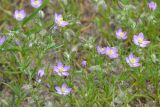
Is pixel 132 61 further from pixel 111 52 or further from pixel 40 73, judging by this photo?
pixel 40 73

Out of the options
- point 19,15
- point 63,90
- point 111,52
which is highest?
point 19,15

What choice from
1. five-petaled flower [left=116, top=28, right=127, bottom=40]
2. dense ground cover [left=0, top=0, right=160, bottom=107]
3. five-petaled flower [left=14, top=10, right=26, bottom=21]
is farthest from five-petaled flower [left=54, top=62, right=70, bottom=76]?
five-petaled flower [left=14, top=10, right=26, bottom=21]

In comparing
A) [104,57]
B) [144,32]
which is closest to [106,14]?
[144,32]

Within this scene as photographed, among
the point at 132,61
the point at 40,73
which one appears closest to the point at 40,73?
the point at 40,73

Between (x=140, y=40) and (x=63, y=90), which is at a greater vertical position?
(x=140, y=40)

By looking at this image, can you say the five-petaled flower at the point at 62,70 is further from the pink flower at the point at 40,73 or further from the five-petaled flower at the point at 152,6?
the five-petaled flower at the point at 152,6

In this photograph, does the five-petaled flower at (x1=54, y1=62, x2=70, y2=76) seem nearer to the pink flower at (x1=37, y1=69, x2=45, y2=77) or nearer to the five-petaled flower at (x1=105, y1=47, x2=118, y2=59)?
the pink flower at (x1=37, y1=69, x2=45, y2=77)

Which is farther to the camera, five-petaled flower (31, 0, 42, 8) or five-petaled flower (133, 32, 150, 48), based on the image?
five-petaled flower (31, 0, 42, 8)

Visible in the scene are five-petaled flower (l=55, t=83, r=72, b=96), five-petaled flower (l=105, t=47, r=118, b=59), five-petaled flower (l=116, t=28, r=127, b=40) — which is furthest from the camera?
five-petaled flower (l=116, t=28, r=127, b=40)
